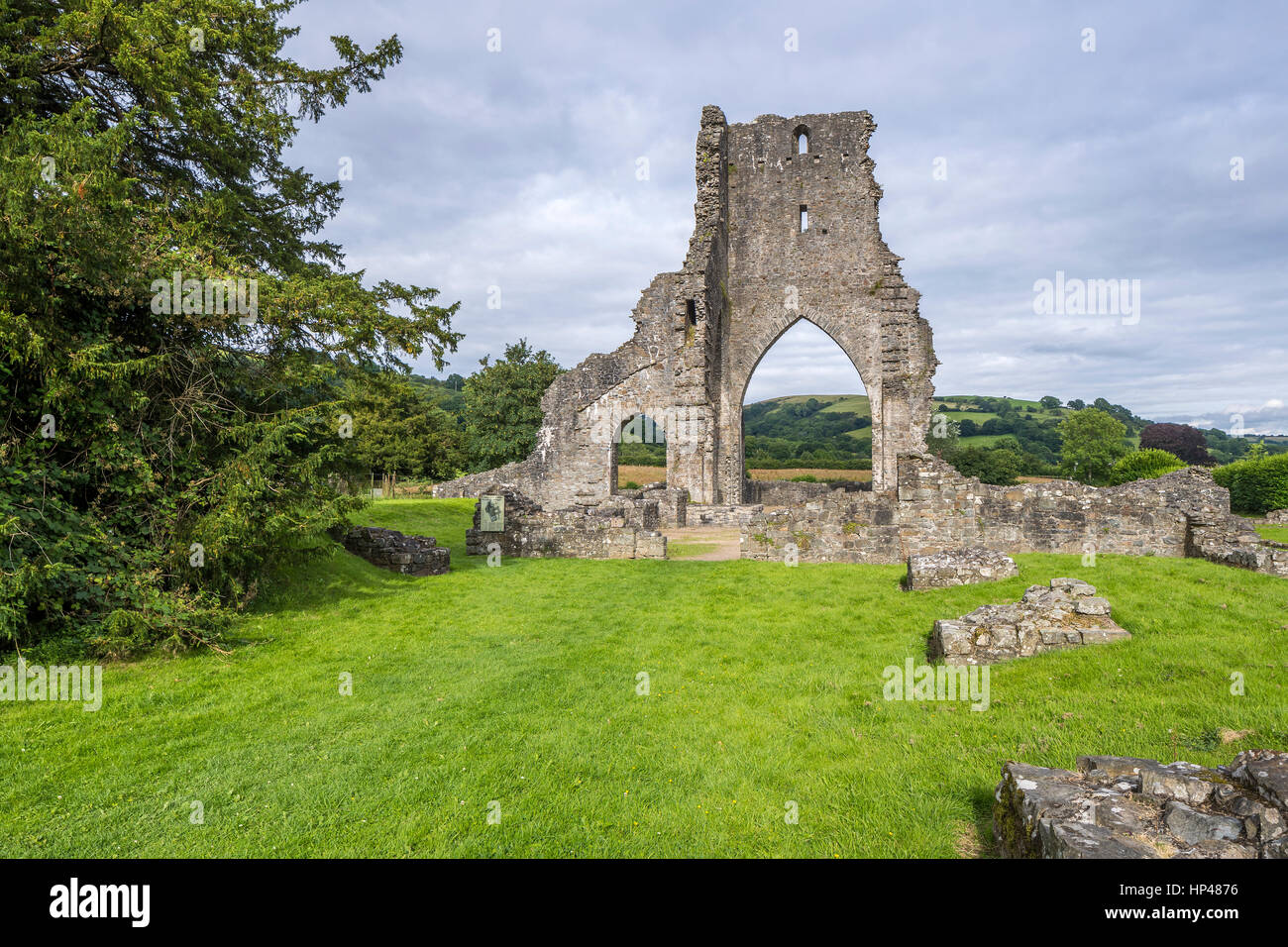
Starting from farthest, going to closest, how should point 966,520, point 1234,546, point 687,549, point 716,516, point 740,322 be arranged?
1. point 740,322
2. point 716,516
3. point 687,549
4. point 966,520
5. point 1234,546

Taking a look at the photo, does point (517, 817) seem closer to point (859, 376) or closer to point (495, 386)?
point (859, 376)

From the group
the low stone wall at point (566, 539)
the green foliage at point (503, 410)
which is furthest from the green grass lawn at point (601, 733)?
the green foliage at point (503, 410)

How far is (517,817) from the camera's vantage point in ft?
12.1

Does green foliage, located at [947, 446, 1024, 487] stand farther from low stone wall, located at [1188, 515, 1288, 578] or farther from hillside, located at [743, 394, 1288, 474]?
low stone wall, located at [1188, 515, 1288, 578]

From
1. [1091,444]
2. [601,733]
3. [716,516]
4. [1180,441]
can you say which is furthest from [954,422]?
[601,733]

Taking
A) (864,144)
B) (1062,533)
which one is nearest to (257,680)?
(1062,533)

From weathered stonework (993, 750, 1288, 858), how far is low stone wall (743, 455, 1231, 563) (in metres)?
9.57

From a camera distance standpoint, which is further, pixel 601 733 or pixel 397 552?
pixel 397 552

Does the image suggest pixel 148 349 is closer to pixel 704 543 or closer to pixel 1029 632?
pixel 1029 632

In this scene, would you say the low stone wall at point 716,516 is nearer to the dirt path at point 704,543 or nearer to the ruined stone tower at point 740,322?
the dirt path at point 704,543

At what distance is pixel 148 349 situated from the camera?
7.29m

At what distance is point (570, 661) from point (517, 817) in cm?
315

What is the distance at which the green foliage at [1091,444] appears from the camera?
1924 inches

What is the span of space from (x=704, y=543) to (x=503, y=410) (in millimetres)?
24826
